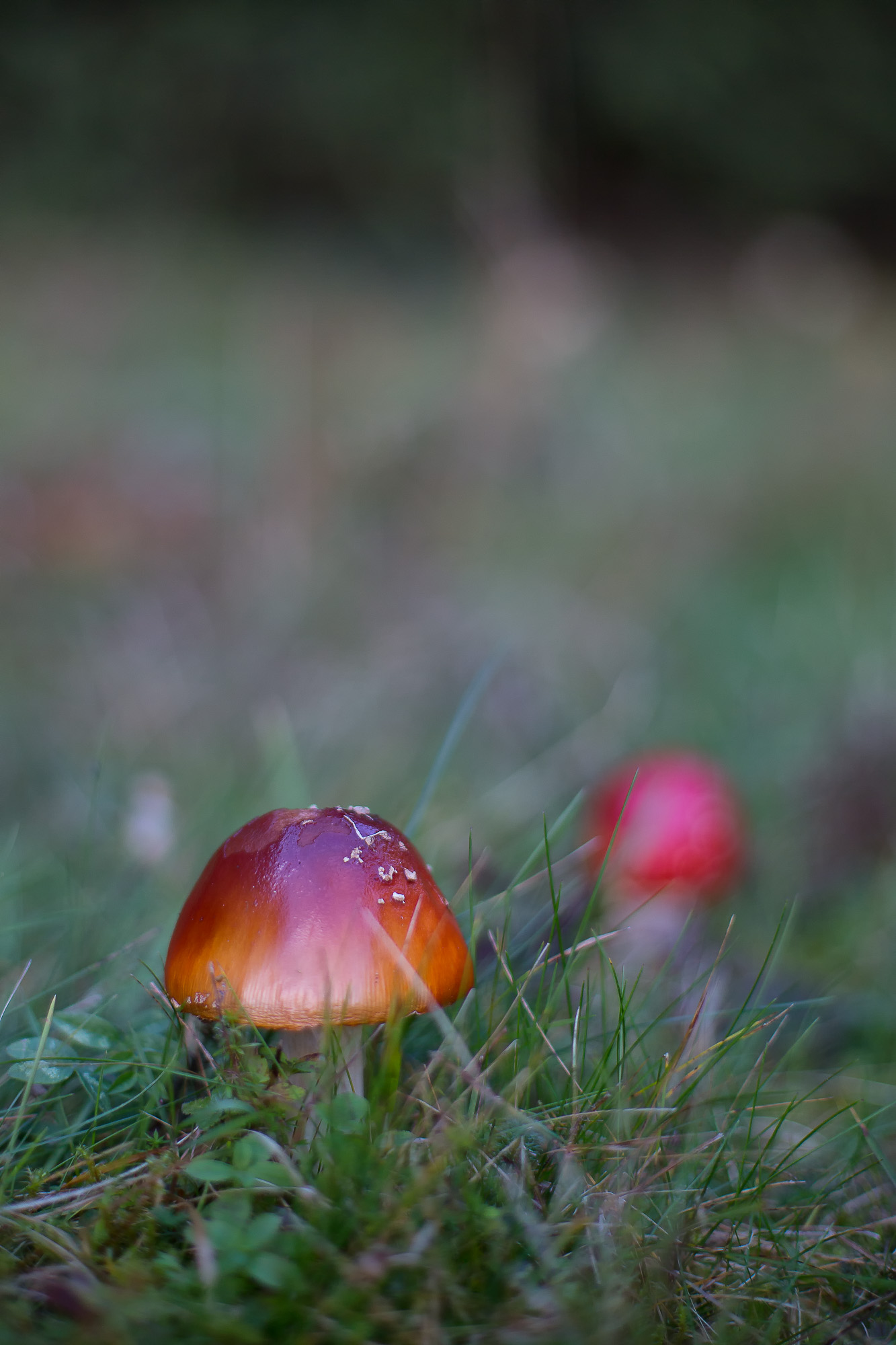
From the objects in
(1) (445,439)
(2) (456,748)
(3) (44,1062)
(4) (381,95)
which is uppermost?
(4) (381,95)

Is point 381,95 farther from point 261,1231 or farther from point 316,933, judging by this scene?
point 261,1231

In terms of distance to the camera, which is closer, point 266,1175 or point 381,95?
point 266,1175

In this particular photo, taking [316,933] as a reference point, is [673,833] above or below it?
below

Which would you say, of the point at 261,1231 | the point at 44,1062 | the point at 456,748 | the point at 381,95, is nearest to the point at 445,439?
the point at 456,748

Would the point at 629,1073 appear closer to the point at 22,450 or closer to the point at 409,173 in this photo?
the point at 22,450

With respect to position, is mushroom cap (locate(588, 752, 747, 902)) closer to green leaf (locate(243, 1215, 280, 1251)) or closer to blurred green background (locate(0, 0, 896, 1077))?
blurred green background (locate(0, 0, 896, 1077))

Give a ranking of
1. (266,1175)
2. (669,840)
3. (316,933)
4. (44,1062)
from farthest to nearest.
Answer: (669,840), (44,1062), (316,933), (266,1175)
